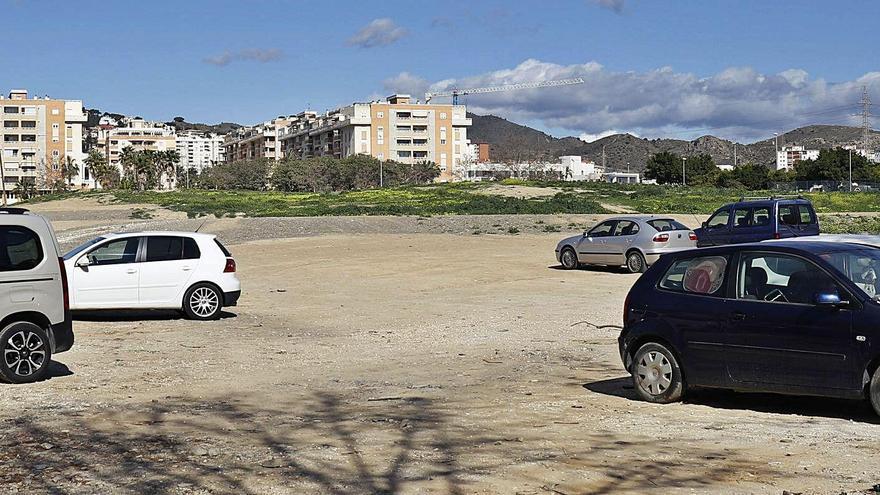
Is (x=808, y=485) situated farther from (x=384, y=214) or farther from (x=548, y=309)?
(x=384, y=214)

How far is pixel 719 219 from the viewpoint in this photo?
89.9 ft

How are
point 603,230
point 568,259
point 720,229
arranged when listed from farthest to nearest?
point 568,259
point 603,230
point 720,229

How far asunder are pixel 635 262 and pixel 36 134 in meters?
151

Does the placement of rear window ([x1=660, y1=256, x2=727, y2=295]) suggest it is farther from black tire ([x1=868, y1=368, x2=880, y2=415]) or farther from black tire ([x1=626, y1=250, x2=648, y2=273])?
black tire ([x1=626, y1=250, x2=648, y2=273])

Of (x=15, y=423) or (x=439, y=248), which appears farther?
(x=439, y=248)

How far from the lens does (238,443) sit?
8.44 meters

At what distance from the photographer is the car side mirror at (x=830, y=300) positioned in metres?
9.13

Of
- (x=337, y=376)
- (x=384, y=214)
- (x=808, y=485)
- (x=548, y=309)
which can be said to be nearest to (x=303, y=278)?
(x=548, y=309)

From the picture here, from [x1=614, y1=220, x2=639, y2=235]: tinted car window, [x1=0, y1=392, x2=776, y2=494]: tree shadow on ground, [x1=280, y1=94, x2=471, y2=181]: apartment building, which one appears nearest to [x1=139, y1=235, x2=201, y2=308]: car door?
[x1=0, y1=392, x2=776, y2=494]: tree shadow on ground

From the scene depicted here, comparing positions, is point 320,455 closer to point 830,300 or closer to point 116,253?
point 830,300

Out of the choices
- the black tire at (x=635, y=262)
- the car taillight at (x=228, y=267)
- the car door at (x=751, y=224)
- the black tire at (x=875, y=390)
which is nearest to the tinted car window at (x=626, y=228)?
the black tire at (x=635, y=262)

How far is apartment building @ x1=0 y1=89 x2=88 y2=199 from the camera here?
159625 mm

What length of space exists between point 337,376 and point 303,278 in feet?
51.7

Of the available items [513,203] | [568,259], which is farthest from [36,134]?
[568,259]
